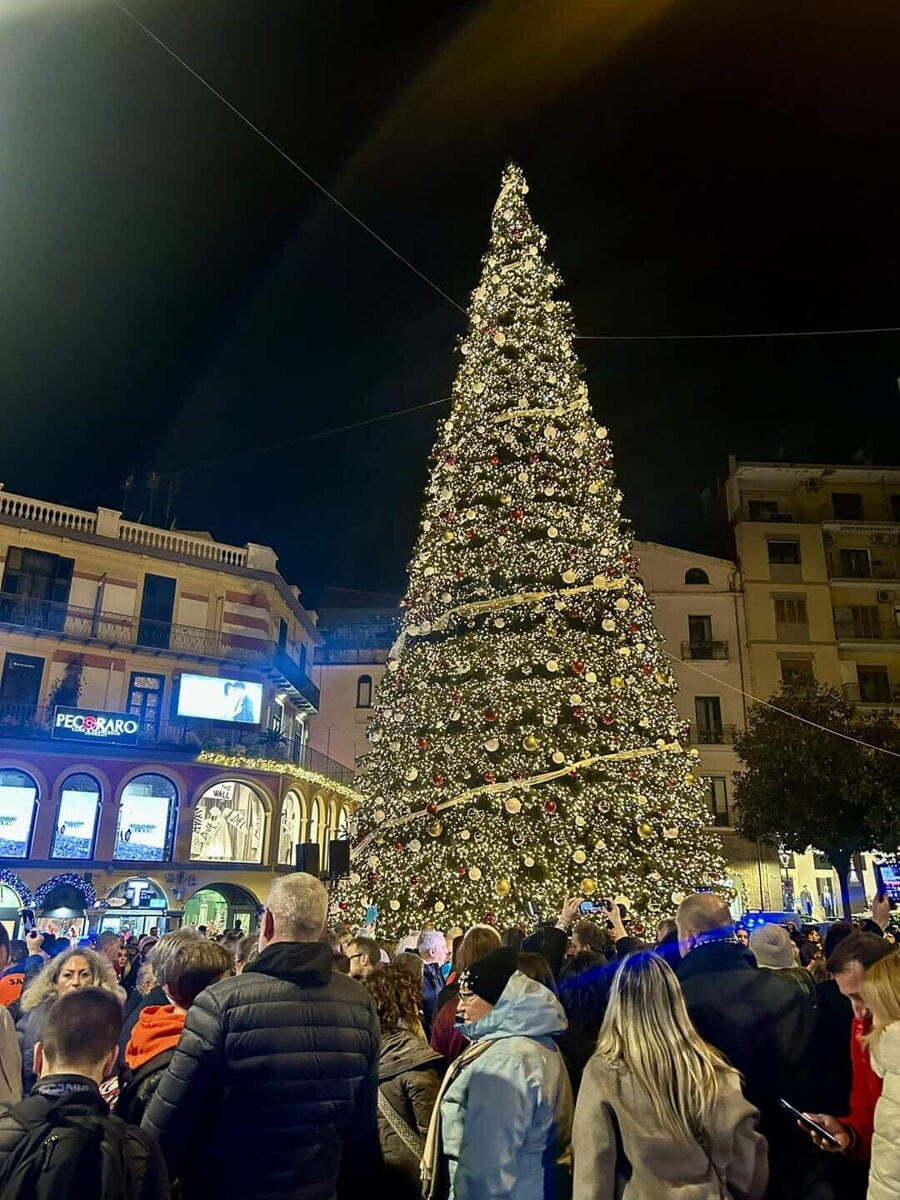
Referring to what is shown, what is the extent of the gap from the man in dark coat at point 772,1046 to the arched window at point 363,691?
3306 cm

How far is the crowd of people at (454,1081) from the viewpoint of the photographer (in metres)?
2.20

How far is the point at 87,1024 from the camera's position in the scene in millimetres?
2154

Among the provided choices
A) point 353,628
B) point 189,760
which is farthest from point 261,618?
point 353,628

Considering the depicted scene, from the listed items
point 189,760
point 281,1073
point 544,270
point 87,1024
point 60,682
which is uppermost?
point 544,270

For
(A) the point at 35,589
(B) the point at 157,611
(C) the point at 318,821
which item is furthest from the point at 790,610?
(A) the point at 35,589

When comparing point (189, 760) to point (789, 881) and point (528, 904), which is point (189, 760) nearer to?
point (528, 904)

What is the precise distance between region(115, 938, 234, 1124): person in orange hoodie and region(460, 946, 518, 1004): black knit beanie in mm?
1060

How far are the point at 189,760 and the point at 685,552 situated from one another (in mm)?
20463

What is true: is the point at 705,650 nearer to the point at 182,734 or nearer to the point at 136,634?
the point at 182,734

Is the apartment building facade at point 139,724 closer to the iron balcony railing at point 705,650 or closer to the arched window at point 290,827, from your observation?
the arched window at point 290,827

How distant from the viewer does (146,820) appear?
76.4 ft

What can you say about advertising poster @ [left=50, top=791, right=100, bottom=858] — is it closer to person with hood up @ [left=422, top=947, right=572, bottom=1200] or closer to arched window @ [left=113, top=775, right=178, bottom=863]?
arched window @ [left=113, top=775, right=178, bottom=863]

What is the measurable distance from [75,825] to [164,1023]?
21.6m

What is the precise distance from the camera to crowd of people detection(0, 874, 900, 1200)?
220cm
